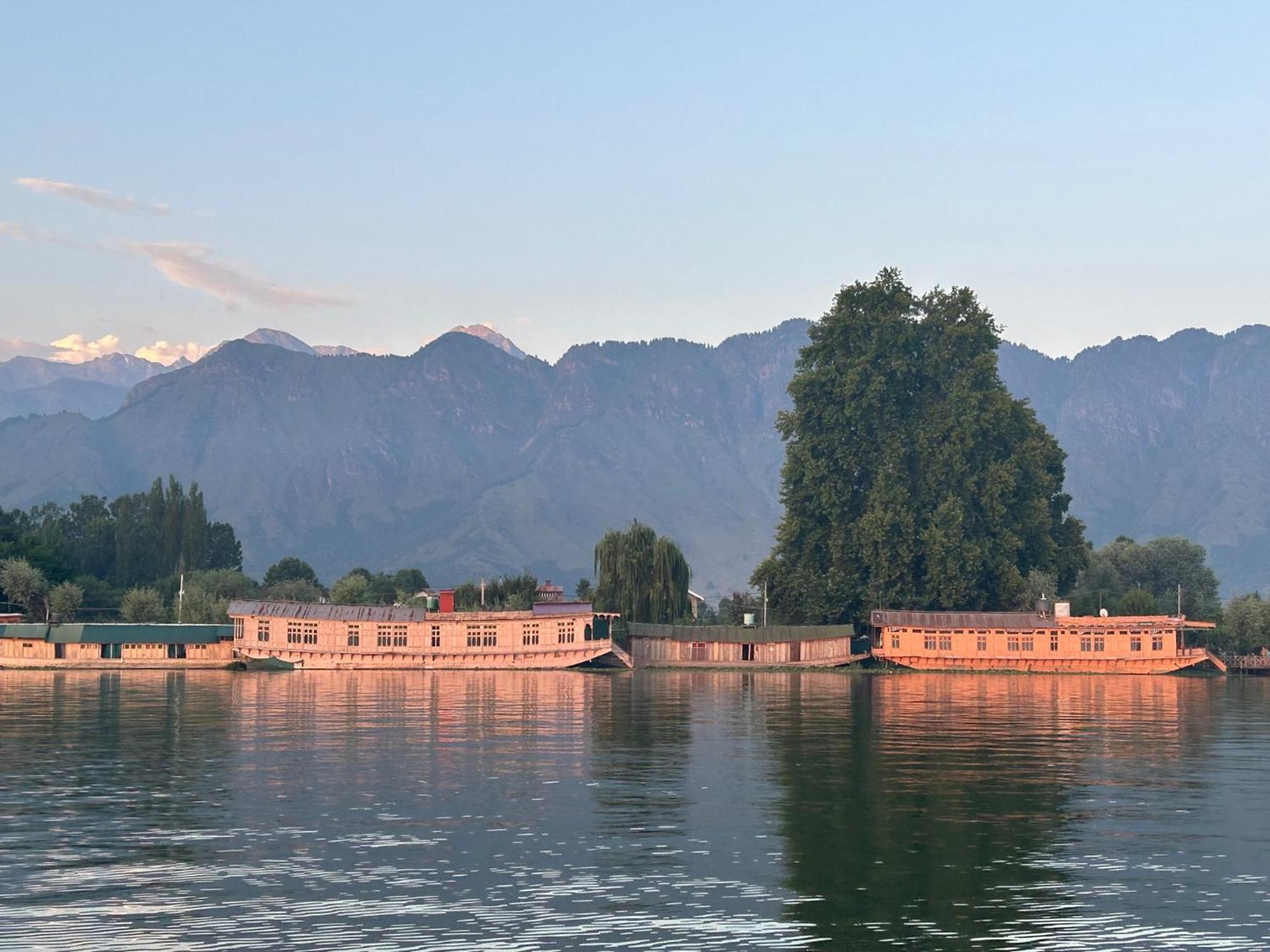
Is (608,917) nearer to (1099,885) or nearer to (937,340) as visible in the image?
(1099,885)

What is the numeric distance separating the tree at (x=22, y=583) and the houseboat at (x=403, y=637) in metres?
27.1

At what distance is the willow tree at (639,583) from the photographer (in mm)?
144875

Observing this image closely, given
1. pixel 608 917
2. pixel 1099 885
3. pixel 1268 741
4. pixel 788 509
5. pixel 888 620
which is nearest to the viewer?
pixel 608 917

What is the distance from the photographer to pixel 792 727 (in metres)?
77.9

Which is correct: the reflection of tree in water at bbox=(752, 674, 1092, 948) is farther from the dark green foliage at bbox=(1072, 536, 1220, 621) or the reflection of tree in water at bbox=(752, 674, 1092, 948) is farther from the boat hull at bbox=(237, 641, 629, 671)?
the dark green foliage at bbox=(1072, 536, 1220, 621)

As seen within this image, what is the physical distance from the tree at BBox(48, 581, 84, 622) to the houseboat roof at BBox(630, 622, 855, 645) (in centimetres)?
5197

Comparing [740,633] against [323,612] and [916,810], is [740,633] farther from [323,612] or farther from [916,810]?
[916,810]

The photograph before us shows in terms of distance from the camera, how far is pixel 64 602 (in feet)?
485

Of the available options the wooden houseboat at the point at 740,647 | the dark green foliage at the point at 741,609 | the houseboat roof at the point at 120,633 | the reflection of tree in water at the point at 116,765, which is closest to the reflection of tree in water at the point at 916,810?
the reflection of tree in water at the point at 116,765

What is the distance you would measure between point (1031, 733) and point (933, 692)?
32.5m

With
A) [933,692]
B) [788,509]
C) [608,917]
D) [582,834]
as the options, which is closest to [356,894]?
[608,917]

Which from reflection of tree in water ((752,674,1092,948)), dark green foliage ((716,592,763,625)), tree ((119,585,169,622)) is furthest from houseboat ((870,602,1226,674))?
tree ((119,585,169,622))

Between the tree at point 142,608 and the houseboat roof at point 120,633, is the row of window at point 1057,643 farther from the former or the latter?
the tree at point 142,608

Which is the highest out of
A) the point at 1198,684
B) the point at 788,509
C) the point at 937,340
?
the point at 937,340
